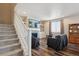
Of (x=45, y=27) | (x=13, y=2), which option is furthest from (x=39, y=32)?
(x=13, y=2)

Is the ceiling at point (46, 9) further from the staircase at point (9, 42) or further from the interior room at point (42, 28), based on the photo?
the staircase at point (9, 42)

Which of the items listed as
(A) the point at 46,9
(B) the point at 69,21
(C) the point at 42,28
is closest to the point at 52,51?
(C) the point at 42,28

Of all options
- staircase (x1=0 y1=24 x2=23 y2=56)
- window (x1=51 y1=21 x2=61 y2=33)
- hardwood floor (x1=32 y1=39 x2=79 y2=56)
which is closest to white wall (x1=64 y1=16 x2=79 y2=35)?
window (x1=51 y1=21 x2=61 y2=33)

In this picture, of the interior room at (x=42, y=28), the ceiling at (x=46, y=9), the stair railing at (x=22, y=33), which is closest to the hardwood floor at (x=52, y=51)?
the interior room at (x=42, y=28)

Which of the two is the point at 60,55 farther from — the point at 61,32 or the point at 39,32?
the point at 39,32

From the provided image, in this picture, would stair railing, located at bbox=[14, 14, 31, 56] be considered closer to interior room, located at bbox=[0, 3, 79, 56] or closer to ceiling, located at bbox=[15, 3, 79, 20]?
interior room, located at bbox=[0, 3, 79, 56]

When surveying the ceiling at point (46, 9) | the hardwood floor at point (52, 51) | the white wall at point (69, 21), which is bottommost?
the hardwood floor at point (52, 51)

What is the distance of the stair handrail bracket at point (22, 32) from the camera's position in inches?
77.6

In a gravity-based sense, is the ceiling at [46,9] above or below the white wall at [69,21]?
above

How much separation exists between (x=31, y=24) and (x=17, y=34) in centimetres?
41

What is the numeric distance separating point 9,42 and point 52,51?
2.82 ft

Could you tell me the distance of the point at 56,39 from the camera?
2.09 meters

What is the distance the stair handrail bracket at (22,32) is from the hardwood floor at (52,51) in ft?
0.56

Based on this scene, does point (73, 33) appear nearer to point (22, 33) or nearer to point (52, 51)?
point (52, 51)
